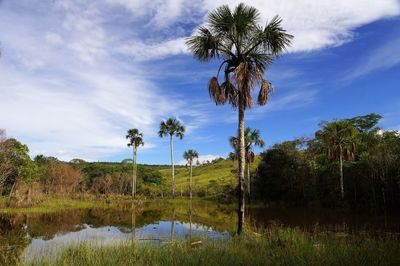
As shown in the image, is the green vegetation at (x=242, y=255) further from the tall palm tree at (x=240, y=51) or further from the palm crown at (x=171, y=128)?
the palm crown at (x=171, y=128)

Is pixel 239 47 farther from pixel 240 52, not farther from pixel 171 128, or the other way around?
pixel 171 128

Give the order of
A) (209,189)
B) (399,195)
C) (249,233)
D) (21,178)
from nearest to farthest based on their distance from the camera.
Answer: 1. (249,233)
2. (399,195)
3. (21,178)
4. (209,189)

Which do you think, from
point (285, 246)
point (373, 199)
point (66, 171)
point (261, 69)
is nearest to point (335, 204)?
point (373, 199)

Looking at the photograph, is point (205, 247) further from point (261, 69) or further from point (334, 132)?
point (334, 132)

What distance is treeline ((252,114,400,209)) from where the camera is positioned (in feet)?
127

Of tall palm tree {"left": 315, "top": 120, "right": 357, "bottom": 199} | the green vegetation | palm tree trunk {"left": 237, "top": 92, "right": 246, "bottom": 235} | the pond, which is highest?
tall palm tree {"left": 315, "top": 120, "right": 357, "bottom": 199}

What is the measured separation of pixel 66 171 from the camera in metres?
68.0

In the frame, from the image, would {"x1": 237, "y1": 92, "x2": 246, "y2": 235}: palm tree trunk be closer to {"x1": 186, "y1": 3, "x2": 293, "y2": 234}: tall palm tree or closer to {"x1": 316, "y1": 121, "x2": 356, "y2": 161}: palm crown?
{"x1": 186, "y1": 3, "x2": 293, "y2": 234}: tall palm tree

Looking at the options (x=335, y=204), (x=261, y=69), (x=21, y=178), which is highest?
(x=261, y=69)

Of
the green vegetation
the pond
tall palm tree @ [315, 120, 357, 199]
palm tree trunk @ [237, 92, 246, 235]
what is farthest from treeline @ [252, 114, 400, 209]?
the green vegetation

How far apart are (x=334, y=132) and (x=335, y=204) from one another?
8719mm

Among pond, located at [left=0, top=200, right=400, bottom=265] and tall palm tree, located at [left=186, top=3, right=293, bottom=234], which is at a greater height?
tall palm tree, located at [left=186, top=3, right=293, bottom=234]

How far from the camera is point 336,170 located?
47.6 m

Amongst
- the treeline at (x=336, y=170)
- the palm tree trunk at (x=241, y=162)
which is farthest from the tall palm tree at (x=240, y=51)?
the treeline at (x=336, y=170)
